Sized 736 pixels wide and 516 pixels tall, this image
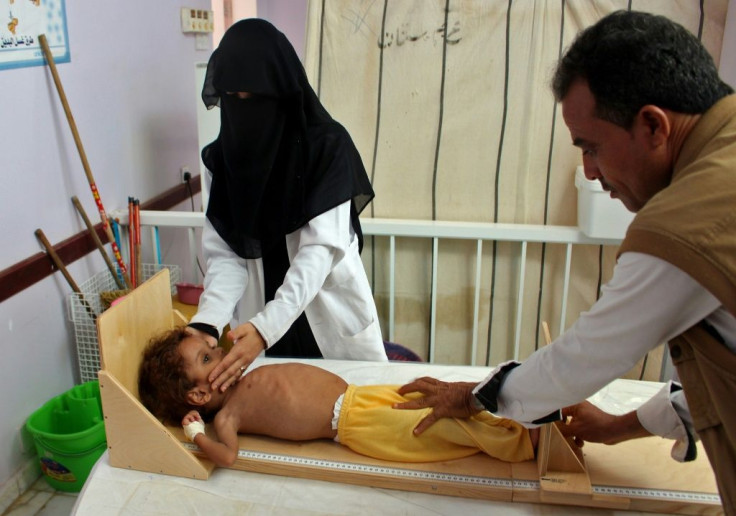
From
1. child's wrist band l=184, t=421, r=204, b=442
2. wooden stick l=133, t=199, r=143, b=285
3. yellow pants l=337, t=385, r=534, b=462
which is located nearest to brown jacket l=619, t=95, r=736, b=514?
yellow pants l=337, t=385, r=534, b=462

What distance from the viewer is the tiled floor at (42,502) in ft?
6.81

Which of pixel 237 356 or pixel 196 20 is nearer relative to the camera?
pixel 237 356

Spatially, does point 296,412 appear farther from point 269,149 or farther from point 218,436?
point 269,149

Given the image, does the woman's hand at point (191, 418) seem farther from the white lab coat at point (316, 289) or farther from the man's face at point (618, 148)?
the man's face at point (618, 148)

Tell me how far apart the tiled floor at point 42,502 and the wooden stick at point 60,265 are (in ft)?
2.12

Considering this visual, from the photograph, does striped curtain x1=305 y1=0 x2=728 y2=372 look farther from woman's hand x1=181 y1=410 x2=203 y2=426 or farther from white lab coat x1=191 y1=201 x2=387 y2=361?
woman's hand x1=181 y1=410 x2=203 y2=426

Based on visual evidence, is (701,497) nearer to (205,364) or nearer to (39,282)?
(205,364)

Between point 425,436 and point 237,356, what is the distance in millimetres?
477

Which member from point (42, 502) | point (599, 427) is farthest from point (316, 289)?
point (42, 502)

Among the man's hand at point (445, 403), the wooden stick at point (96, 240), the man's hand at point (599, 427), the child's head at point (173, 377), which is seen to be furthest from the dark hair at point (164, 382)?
the wooden stick at point (96, 240)

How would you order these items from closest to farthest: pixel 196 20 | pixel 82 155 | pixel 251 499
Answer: pixel 251 499, pixel 82 155, pixel 196 20

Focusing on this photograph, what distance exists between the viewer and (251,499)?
1196 mm

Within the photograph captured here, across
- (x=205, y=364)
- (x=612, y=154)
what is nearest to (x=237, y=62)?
(x=205, y=364)

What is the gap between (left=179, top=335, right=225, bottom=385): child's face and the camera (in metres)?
1.48
